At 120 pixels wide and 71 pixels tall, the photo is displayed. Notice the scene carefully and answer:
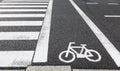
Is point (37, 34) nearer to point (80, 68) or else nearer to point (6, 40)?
point (6, 40)

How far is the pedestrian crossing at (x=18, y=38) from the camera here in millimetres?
4910

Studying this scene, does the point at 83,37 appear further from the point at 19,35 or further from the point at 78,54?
the point at 19,35

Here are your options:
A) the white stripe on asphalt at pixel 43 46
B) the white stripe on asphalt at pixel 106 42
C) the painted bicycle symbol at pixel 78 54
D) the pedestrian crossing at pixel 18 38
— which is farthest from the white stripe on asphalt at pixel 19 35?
the white stripe on asphalt at pixel 106 42

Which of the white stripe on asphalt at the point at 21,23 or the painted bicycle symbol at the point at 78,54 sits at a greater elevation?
the painted bicycle symbol at the point at 78,54

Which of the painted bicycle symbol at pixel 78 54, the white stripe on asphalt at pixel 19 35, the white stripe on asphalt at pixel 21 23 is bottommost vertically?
the white stripe on asphalt at pixel 21 23

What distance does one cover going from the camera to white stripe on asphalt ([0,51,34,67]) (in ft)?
15.2

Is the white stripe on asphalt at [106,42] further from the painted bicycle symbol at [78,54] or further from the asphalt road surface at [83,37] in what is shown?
the painted bicycle symbol at [78,54]

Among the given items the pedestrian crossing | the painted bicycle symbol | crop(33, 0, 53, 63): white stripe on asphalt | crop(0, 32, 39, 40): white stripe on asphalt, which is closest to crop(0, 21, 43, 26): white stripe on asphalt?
the pedestrian crossing

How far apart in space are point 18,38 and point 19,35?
35 cm

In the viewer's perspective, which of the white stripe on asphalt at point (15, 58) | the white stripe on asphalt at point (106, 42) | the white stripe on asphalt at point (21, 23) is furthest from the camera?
the white stripe on asphalt at point (21, 23)

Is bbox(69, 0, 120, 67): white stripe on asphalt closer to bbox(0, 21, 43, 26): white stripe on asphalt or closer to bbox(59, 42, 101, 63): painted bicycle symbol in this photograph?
bbox(59, 42, 101, 63): painted bicycle symbol

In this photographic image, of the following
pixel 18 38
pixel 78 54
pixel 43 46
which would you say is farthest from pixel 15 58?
pixel 18 38

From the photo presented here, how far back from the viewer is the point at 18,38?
6.52 m

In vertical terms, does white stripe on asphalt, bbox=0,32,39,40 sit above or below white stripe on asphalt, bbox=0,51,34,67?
below
